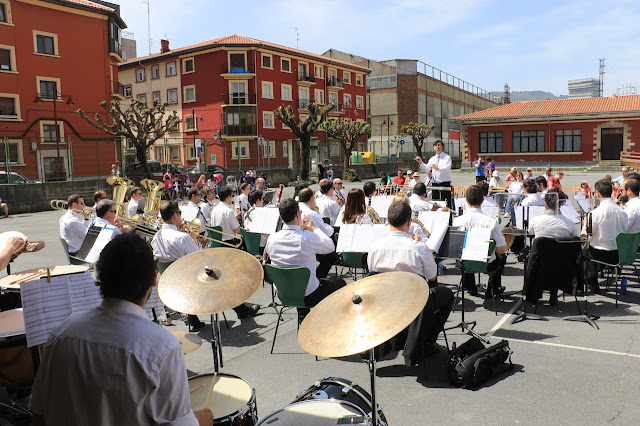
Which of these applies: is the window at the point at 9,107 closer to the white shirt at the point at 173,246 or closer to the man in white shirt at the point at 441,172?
the man in white shirt at the point at 441,172

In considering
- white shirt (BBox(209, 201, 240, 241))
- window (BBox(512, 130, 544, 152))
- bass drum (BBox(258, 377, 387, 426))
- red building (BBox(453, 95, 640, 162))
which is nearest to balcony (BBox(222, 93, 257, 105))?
red building (BBox(453, 95, 640, 162))

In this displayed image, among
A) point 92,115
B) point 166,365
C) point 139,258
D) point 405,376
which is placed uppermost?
point 92,115

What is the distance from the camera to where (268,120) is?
148ft

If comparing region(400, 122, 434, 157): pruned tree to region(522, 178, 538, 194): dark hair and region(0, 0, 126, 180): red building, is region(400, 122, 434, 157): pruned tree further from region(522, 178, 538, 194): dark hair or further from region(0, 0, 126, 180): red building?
region(522, 178, 538, 194): dark hair

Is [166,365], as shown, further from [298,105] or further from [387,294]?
[298,105]

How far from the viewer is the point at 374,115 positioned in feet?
209

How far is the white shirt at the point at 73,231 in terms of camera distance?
316 inches

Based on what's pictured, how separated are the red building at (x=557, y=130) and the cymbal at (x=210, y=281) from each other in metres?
42.5

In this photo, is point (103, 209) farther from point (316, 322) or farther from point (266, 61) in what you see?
point (266, 61)

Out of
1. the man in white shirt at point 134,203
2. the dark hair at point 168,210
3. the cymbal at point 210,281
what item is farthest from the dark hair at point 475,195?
the man in white shirt at point 134,203

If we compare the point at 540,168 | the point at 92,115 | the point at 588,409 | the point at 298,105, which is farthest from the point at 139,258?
the point at 298,105

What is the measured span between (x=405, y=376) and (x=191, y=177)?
25.5 meters

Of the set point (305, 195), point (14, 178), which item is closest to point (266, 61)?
point (14, 178)

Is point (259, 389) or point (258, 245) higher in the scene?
point (258, 245)
